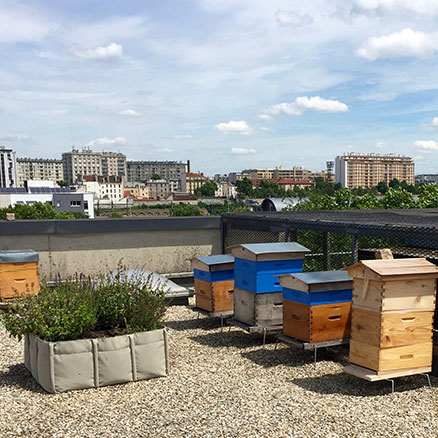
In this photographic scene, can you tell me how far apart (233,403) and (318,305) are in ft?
5.84

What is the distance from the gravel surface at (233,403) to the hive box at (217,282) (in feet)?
4.58

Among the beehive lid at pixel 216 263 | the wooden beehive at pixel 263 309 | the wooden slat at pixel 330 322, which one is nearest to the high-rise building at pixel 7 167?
the beehive lid at pixel 216 263

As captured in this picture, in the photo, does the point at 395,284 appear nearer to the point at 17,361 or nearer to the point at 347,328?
the point at 347,328

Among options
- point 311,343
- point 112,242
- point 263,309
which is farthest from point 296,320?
point 112,242

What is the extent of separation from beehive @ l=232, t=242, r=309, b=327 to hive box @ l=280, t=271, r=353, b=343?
0.50 meters

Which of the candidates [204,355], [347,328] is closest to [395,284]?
[347,328]

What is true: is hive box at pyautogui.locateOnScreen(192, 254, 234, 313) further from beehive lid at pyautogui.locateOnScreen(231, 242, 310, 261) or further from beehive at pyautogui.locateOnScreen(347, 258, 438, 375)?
beehive at pyautogui.locateOnScreen(347, 258, 438, 375)

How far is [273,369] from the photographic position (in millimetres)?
6758

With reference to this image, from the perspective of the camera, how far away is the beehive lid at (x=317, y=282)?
6.48 metres

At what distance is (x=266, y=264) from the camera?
7402 mm

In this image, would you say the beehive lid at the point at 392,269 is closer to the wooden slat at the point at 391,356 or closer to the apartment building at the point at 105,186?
the wooden slat at the point at 391,356

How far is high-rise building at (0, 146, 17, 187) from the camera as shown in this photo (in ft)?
631

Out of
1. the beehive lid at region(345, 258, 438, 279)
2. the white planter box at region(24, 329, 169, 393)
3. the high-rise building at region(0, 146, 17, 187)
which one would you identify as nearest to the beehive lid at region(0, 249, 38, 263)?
the white planter box at region(24, 329, 169, 393)

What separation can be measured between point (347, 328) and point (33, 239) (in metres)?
7.48
